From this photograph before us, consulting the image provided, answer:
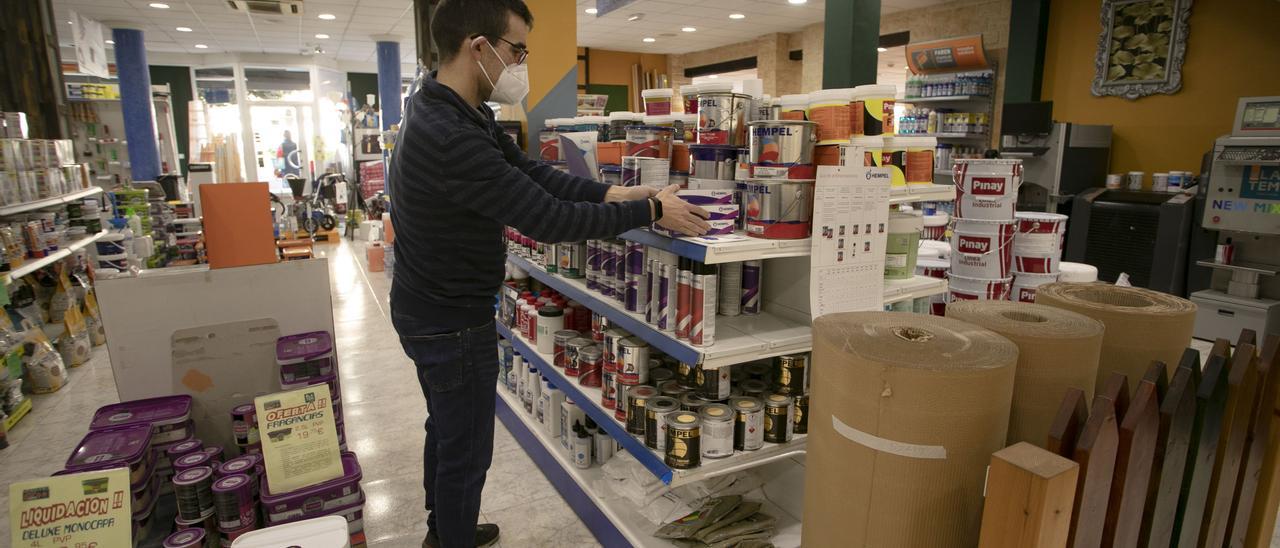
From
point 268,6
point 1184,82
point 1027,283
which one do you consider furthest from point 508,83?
point 268,6

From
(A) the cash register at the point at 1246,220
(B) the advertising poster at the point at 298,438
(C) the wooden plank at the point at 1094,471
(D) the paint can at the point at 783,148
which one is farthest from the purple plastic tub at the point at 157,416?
(A) the cash register at the point at 1246,220

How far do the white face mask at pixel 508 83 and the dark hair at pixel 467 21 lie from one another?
60 mm

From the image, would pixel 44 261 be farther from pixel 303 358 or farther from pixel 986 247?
pixel 986 247

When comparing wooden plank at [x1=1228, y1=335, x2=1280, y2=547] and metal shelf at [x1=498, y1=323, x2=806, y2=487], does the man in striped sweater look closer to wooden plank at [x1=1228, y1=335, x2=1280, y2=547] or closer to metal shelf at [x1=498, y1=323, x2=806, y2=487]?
metal shelf at [x1=498, y1=323, x2=806, y2=487]

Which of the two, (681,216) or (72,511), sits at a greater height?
(681,216)

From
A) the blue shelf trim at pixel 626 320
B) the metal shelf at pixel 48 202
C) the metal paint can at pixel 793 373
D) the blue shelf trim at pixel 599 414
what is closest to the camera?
the blue shelf trim at pixel 626 320

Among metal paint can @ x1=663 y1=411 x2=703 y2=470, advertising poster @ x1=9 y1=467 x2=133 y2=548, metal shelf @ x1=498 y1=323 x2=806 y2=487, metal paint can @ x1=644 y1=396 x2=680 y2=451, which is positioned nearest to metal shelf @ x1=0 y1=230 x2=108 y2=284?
advertising poster @ x1=9 y1=467 x2=133 y2=548

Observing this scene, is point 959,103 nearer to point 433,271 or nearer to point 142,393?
point 433,271

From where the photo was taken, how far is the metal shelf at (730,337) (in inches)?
82.8

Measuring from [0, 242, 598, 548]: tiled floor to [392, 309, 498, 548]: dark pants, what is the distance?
609 millimetres

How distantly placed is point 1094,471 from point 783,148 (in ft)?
4.18

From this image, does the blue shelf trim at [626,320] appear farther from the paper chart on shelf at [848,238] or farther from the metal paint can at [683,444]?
the paper chart on shelf at [848,238]

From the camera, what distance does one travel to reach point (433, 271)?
2109mm

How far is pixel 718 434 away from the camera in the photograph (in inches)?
86.3
